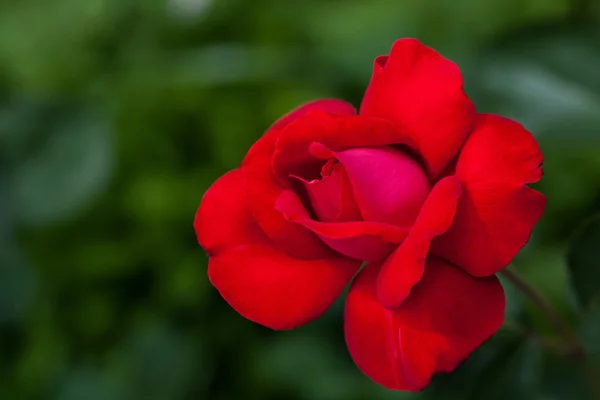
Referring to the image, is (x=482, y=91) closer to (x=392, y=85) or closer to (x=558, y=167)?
(x=558, y=167)

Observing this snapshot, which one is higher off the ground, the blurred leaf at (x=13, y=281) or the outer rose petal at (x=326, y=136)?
→ the outer rose petal at (x=326, y=136)

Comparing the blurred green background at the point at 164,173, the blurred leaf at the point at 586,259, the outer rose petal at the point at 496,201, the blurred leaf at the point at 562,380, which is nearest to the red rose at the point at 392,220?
the outer rose petal at the point at 496,201

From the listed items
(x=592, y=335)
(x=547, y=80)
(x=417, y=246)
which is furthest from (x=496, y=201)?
(x=547, y=80)

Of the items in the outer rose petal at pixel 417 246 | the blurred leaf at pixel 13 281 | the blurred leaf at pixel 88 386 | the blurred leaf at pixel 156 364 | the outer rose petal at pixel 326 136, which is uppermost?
the outer rose petal at pixel 326 136

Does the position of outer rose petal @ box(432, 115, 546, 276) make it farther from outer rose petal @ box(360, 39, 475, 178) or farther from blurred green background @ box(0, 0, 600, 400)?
blurred green background @ box(0, 0, 600, 400)

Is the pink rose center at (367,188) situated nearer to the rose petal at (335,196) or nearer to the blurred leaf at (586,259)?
the rose petal at (335,196)

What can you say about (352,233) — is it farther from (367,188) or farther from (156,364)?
(156,364)
